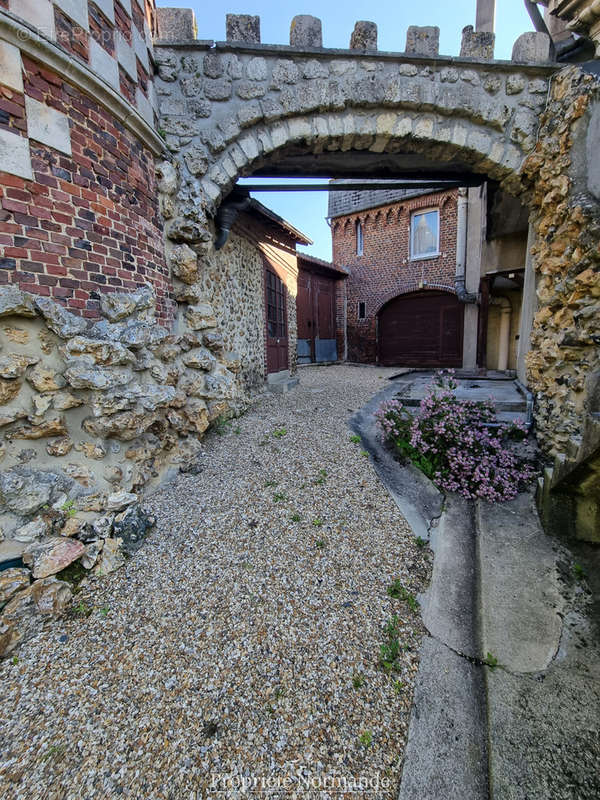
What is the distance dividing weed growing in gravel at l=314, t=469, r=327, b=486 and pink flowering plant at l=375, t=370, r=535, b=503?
924 millimetres

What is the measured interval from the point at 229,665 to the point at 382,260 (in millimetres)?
12381

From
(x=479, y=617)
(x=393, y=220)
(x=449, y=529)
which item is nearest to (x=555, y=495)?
(x=449, y=529)

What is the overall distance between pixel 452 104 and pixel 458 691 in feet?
17.3

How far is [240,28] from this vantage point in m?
3.62

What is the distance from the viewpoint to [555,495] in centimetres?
286

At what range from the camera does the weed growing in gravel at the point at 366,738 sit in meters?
1.49

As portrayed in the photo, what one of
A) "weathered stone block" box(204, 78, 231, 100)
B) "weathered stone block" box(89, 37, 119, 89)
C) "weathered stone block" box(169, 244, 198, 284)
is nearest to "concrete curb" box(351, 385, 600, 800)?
"weathered stone block" box(169, 244, 198, 284)

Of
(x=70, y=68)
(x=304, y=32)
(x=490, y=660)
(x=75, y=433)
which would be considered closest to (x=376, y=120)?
(x=304, y=32)

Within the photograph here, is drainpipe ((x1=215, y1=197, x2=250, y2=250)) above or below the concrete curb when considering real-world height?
above

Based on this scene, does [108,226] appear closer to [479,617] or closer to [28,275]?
[28,275]

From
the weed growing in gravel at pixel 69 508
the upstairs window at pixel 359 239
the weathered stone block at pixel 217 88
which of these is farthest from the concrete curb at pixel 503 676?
the upstairs window at pixel 359 239

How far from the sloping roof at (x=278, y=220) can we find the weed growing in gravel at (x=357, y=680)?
17.3 feet

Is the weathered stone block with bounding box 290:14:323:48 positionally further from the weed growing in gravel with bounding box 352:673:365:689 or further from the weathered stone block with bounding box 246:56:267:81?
the weed growing in gravel with bounding box 352:673:365:689

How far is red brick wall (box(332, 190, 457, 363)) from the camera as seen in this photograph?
34.7ft
